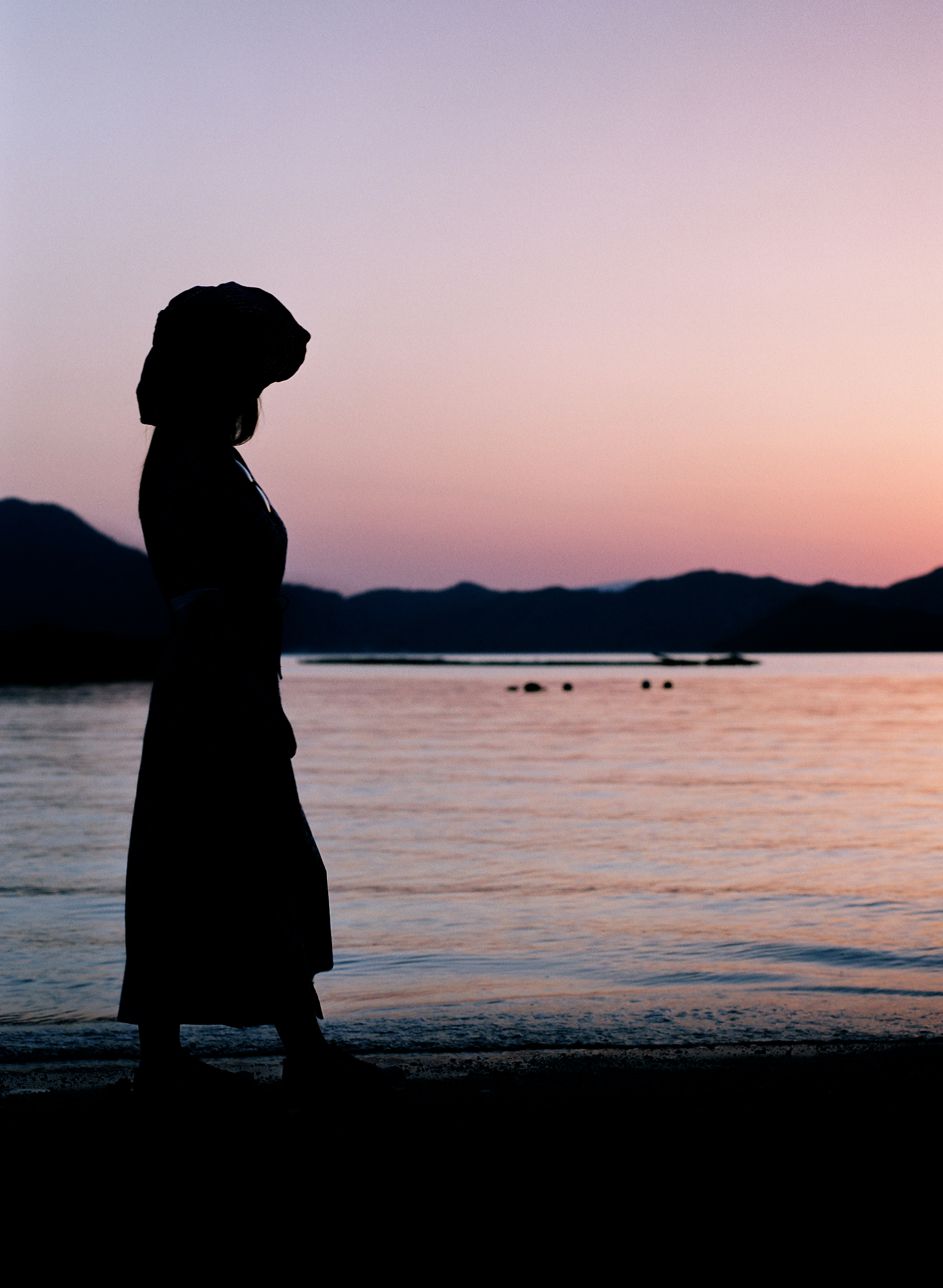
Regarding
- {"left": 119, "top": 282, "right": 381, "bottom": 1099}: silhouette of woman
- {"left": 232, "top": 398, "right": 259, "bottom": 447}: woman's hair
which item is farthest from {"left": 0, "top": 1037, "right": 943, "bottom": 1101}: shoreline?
{"left": 232, "top": 398, "right": 259, "bottom": 447}: woman's hair

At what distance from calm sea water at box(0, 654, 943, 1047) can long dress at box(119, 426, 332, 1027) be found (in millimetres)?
135

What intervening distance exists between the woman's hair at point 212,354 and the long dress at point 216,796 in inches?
5.8

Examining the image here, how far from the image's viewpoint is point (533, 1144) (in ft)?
9.46

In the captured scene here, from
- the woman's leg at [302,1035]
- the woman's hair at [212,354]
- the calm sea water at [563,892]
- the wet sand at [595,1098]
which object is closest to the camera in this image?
the wet sand at [595,1098]

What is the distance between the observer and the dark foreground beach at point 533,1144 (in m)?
2.53

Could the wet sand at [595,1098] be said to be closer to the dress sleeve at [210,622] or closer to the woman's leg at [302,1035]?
the woman's leg at [302,1035]

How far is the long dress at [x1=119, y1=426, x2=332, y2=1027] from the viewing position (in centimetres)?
327

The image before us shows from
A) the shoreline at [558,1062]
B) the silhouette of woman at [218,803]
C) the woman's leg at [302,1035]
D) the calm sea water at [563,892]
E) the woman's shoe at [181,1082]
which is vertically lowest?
the calm sea water at [563,892]

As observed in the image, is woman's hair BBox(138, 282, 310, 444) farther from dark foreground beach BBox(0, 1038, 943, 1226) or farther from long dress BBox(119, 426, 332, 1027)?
dark foreground beach BBox(0, 1038, 943, 1226)

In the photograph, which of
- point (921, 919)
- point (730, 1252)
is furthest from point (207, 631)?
point (921, 919)

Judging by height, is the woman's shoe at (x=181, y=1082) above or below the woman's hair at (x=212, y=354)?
below

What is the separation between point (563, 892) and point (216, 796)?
520cm

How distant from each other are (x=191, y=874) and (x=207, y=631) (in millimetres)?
625

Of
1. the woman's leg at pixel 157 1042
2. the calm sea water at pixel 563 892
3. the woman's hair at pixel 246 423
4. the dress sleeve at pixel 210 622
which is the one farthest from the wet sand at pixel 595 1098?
the woman's hair at pixel 246 423
